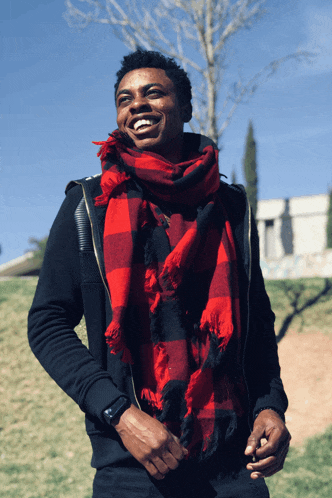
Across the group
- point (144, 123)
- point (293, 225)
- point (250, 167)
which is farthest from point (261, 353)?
point (250, 167)

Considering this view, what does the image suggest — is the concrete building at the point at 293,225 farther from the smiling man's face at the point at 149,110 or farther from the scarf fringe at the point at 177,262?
the scarf fringe at the point at 177,262

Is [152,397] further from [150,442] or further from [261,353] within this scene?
[261,353]

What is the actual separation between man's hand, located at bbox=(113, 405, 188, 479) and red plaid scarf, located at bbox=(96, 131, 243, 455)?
0.12 metres

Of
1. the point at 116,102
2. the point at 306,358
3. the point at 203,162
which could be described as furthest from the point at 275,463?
the point at 306,358

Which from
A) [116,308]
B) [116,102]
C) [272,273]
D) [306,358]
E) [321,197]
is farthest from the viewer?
[321,197]

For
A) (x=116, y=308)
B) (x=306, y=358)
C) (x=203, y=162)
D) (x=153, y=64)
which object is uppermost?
(x=153, y=64)

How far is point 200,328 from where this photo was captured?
1697 mm

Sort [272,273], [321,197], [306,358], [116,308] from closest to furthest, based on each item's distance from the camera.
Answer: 1. [116,308]
2. [306,358]
3. [272,273]
4. [321,197]

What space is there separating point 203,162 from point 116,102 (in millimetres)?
524

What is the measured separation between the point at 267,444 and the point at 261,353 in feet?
1.28

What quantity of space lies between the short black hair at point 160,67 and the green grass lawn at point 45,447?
4.80 meters

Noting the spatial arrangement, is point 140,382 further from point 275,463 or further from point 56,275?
point 275,463

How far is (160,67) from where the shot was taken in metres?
2.13

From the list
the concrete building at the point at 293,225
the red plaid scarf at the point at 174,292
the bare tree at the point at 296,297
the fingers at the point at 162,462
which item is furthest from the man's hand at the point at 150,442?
the concrete building at the point at 293,225
